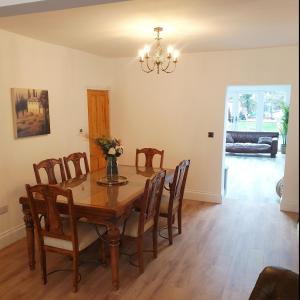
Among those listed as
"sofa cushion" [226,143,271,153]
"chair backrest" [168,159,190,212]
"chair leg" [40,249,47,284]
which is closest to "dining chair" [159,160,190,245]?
"chair backrest" [168,159,190,212]

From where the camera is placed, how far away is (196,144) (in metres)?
5.20

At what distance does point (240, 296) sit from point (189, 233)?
4.38 ft

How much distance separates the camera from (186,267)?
308 centimetres

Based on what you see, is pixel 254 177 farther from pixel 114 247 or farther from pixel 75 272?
pixel 75 272

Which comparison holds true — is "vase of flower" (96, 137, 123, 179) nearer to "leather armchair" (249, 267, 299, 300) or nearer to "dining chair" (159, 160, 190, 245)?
"dining chair" (159, 160, 190, 245)

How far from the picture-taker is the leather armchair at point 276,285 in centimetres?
167

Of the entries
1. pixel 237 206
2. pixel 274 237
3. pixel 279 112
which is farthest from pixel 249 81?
pixel 279 112

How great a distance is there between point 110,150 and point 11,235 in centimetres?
162

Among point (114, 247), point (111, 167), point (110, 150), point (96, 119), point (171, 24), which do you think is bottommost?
point (114, 247)

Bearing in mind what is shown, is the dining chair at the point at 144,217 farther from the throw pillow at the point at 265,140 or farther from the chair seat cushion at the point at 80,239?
the throw pillow at the point at 265,140

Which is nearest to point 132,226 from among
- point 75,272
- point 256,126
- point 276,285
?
point 75,272

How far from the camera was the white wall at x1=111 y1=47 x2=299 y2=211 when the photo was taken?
4.63 metres

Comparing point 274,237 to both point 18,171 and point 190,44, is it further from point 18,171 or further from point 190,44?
point 18,171

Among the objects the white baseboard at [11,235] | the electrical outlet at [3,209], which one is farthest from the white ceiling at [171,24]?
the white baseboard at [11,235]
